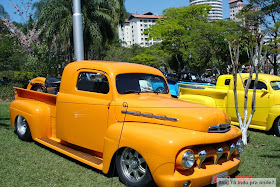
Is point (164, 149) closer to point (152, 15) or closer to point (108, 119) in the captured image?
point (108, 119)

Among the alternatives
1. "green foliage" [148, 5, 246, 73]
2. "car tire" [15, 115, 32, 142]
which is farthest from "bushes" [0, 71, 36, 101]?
"green foliage" [148, 5, 246, 73]

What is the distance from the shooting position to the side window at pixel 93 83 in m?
4.87

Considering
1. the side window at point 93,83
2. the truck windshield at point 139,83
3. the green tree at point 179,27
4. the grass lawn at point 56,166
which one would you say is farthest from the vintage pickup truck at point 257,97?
the green tree at point 179,27

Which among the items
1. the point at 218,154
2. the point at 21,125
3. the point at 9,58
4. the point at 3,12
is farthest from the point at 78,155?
the point at 3,12

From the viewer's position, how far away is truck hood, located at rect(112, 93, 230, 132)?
13.0ft

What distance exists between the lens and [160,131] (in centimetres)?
386

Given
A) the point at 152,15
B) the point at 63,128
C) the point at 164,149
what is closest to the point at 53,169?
the point at 63,128

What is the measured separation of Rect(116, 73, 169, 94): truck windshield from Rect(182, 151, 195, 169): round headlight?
1.64 m

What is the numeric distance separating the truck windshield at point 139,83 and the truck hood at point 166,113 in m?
0.19

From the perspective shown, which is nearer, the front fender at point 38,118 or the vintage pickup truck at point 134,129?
the vintage pickup truck at point 134,129

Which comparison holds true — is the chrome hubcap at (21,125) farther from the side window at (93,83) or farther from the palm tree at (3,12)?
the palm tree at (3,12)

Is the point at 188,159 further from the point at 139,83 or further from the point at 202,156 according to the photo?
the point at 139,83

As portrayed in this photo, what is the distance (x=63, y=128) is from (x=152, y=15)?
122 metres

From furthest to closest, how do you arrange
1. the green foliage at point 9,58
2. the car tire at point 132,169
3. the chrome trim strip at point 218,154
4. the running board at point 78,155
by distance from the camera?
1. the green foliage at point 9,58
2. the running board at point 78,155
3. the chrome trim strip at point 218,154
4. the car tire at point 132,169
